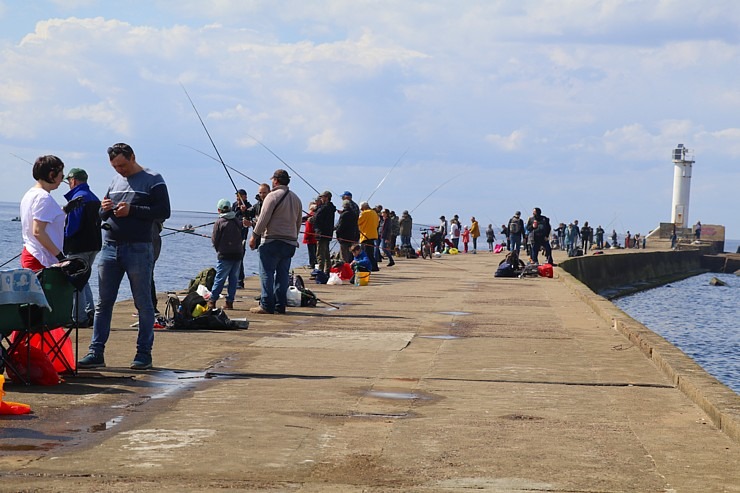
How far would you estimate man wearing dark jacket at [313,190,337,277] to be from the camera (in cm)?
2198

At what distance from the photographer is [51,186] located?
28.5 feet

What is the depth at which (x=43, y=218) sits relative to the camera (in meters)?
8.65

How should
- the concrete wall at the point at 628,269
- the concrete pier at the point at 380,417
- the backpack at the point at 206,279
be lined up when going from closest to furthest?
the concrete pier at the point at 380,417 < the backpack at the point at 206,279 < the concrete wall at the point at 628,269

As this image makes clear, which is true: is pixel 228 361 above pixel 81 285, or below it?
below

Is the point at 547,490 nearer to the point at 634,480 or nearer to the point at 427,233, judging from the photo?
the point at 634,480

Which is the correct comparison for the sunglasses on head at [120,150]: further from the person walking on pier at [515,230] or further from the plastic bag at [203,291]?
the person walking on pier at [515,230]

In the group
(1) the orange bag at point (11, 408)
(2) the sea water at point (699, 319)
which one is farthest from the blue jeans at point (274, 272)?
(2) the sea water at point (699, 319)

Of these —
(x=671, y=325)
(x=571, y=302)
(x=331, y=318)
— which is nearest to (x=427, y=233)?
(x=671, y=325)

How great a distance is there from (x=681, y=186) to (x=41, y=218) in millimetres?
96900

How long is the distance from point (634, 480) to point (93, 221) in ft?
18.8

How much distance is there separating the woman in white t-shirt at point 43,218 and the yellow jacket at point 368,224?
16889 millimetres

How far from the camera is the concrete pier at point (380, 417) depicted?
215 inches

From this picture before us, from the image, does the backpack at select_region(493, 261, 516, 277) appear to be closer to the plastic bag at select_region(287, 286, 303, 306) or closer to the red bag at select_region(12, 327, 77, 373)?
the plastic bag at select_region(287, 286, 303, 306)

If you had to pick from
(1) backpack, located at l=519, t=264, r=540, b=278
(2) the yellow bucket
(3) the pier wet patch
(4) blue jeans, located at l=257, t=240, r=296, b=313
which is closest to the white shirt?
(3) the pier wet patch
